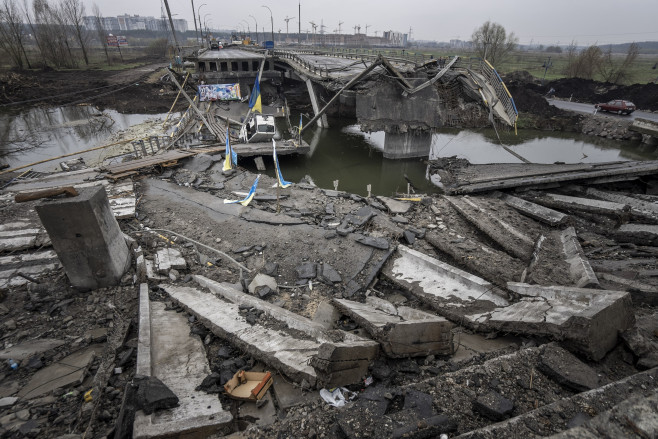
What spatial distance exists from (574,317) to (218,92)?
97.3ft

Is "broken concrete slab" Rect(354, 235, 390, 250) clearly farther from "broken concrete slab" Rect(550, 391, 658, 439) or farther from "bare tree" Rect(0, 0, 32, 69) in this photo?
"bare tree" Rect(0, 0, 32, 69)

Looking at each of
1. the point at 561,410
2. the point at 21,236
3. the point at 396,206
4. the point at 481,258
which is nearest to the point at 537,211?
the point at 481,258

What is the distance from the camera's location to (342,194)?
1134 centimetres

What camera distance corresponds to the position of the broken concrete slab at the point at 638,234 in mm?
8125

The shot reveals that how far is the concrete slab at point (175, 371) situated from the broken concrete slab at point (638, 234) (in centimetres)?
1080

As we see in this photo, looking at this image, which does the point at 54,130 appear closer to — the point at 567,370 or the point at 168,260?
the point at 168,260

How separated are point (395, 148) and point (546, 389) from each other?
1833 cm

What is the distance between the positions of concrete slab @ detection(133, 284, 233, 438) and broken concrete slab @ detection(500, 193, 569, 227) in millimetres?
10112

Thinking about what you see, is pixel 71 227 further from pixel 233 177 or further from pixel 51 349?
pixel 233 177

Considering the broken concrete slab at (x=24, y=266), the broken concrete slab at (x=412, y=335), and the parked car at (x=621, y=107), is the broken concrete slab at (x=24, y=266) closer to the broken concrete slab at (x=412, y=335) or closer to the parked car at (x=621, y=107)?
the broken concrete slab at (x=412, y=335)

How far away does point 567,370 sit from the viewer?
3.29 metres

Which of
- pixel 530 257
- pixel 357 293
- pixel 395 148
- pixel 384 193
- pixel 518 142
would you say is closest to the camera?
pixel 357 293

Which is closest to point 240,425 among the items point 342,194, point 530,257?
point 530,257

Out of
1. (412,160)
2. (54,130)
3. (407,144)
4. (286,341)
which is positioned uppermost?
(286,341)
